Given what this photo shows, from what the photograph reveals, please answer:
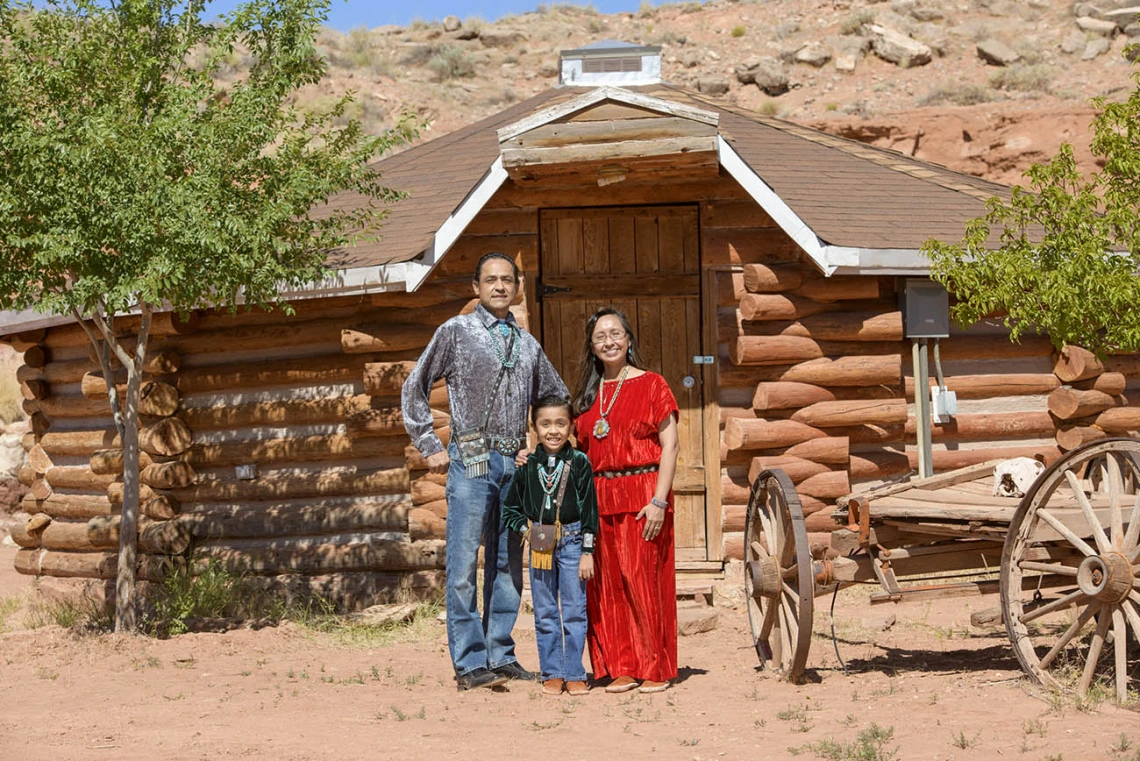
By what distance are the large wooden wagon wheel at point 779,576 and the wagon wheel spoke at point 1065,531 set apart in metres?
1.01

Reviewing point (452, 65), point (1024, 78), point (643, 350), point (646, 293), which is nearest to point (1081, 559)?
point (643, 350)

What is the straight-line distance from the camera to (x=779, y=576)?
236 inches

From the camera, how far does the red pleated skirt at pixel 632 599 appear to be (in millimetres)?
5918

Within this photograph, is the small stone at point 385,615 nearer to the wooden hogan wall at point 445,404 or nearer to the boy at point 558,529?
the wooden hogan wall at point 445,404

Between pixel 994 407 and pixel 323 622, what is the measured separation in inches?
212

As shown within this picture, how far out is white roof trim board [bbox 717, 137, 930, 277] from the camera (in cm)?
869

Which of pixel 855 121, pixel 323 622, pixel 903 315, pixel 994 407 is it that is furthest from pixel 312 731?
pixel 855 121

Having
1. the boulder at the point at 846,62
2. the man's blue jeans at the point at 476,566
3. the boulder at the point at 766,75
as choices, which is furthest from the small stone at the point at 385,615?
the boulder at the point at 846,62

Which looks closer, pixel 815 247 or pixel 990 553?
pixel 990 553

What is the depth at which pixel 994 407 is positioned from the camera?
9805mm

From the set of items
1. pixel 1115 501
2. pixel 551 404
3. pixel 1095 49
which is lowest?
pixel 1115 501

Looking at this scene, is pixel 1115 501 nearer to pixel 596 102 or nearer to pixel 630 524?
pixel 630 524

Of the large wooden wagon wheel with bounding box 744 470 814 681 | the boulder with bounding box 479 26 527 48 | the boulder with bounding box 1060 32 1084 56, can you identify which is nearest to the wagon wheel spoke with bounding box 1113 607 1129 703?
the large wooden wagon wheel with bounding box 744 470 814 681

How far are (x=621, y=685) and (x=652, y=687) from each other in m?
0.16
